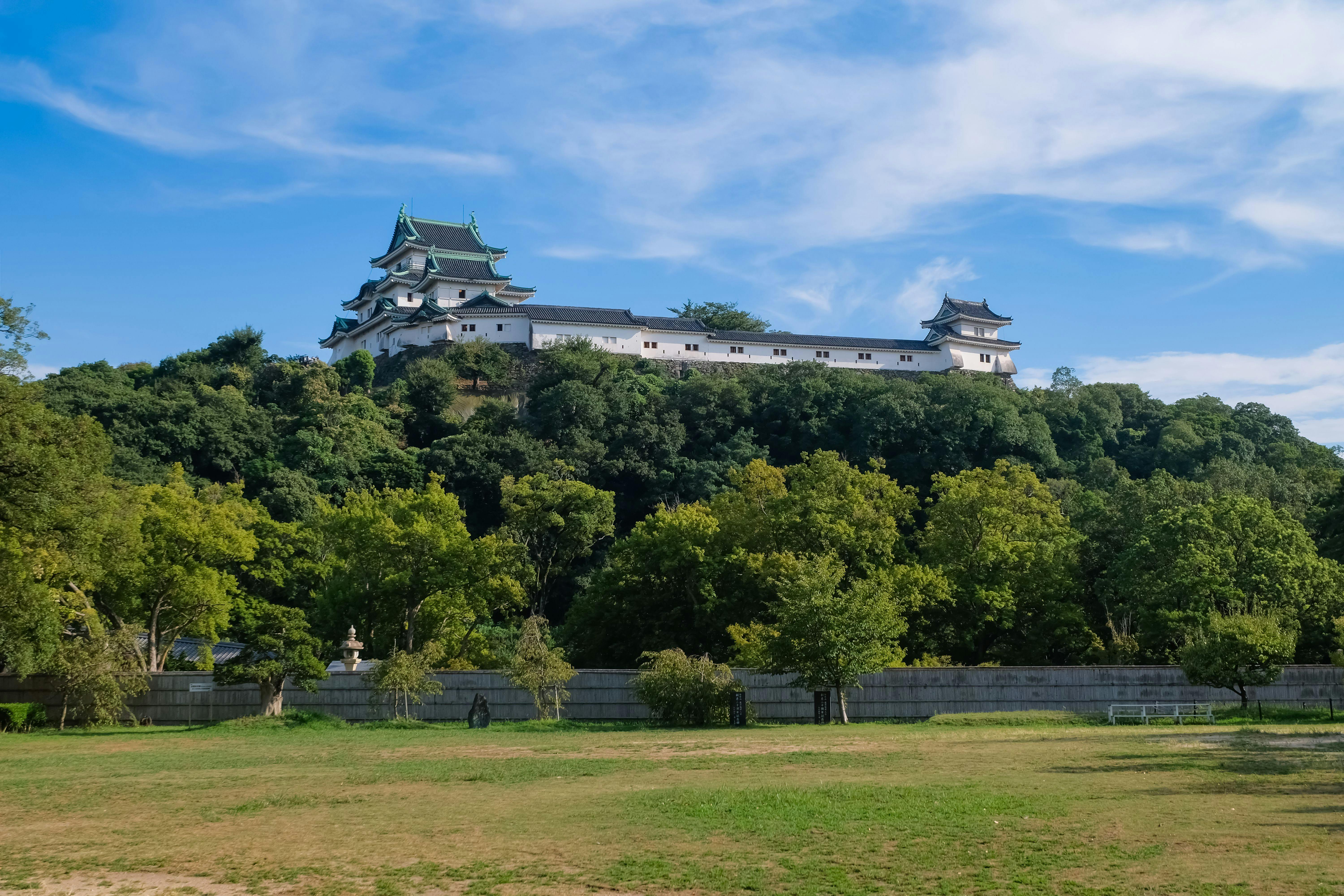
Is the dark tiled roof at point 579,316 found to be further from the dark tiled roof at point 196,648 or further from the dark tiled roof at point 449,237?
the dark tiled roof at point 196,648

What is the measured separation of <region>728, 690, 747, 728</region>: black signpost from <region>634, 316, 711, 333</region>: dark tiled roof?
46173 mm

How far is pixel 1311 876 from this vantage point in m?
8.59

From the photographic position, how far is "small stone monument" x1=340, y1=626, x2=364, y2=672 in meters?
29.4

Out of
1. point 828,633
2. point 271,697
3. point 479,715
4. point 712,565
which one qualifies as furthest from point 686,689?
point 271,697

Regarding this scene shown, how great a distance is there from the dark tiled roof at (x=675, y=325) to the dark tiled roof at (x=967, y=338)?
1507 cm

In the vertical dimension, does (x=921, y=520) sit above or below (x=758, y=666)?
above

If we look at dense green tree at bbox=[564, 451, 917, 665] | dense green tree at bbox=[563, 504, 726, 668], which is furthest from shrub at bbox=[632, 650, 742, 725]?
dense green tree at bbox=[563, 504, 726, 668]

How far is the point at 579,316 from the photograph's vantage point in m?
70.4

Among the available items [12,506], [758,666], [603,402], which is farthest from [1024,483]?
[12,506]

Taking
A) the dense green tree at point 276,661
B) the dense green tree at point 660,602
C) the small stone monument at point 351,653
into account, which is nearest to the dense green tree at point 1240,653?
the dense green tree at point 660,602

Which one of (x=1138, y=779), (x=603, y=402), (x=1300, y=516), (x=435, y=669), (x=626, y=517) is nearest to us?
(x=1138, y=779)

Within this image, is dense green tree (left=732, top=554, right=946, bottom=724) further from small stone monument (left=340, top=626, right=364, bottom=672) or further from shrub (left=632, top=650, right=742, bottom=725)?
small stone monument (left=340, top=626, right=364, bottom=672)

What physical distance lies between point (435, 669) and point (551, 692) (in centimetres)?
334

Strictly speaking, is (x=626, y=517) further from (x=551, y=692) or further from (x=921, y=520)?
(x=551, y=692)
